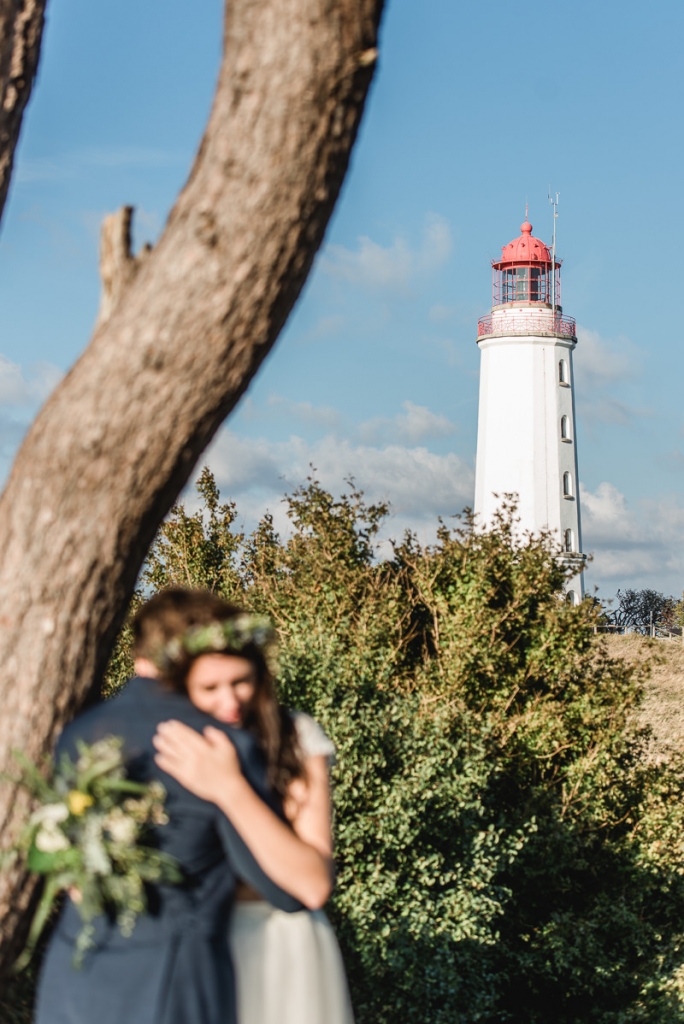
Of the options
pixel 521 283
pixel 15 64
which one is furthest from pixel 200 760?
pixel 521 283

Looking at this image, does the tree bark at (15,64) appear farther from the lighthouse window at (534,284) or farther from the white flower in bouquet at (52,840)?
the lighthouse window at (534,284)

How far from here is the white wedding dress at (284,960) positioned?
3133 mm

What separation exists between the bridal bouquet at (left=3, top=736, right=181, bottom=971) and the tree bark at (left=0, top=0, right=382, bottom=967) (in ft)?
→ 1.44

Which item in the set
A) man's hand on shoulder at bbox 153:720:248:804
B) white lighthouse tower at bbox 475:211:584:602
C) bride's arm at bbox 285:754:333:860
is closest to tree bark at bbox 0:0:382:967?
man's hand on shoulder at bbox 153:720:248:804

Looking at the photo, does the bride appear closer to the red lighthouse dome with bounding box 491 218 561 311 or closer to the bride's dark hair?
the bride's dark hair

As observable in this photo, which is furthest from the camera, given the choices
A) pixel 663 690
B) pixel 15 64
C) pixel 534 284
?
pixel 534 284

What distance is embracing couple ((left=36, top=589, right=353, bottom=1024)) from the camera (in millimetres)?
2773

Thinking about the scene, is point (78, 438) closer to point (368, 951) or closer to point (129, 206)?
point (129, 206)

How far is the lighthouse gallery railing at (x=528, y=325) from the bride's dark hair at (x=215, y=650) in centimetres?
3757

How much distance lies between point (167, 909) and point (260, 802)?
0.37m

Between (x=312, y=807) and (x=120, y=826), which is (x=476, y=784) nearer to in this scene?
(x=312, y=807)

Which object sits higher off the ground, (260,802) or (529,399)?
(529,399)

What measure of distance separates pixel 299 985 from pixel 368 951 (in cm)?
693

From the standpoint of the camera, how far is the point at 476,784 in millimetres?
10750
